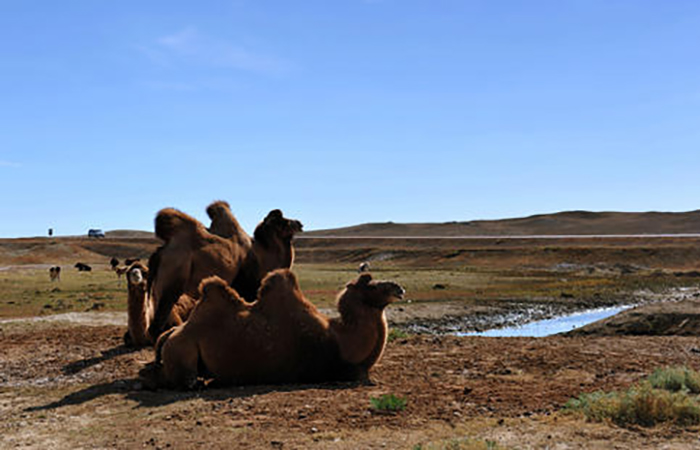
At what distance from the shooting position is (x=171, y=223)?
37.0 ft

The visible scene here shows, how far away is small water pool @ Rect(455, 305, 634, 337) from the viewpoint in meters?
20.0

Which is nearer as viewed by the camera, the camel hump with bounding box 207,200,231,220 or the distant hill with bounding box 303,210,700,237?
the camel hump with bounding box 207,200,231,220

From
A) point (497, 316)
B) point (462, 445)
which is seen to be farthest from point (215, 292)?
point (497, 316)

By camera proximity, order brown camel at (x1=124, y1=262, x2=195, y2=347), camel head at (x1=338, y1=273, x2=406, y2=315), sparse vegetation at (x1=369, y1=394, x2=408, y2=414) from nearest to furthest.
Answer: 1. sparse vegetation at (x1=369, y1=394, x2=408, y2=414)
2. camel head at (x1=338, y1=273, x2=406, y2=315)
3. brown camel at (x1=124, y1=262, x2=195, y2=347)

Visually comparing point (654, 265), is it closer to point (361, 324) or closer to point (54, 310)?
point (54, 310)

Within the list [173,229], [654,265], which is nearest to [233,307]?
[173,229]

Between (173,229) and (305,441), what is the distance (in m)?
5.83

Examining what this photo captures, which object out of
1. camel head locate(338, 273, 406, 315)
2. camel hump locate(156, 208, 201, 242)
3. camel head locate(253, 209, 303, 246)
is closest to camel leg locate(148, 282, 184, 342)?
camel hump locate(156, 208, 201, 242)

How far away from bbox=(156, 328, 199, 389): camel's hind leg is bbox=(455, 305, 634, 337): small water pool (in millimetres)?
12161

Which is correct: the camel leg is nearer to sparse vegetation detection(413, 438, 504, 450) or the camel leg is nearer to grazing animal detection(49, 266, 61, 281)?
sparse vegetation detection(413, 438, 504, 450)

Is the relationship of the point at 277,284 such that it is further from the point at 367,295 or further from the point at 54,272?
the point at 54,272

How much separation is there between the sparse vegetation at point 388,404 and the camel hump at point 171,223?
205 inches

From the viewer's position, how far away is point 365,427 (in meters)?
6.69

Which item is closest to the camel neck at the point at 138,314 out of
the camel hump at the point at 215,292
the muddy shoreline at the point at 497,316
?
the camel hump at the point at 215,292
